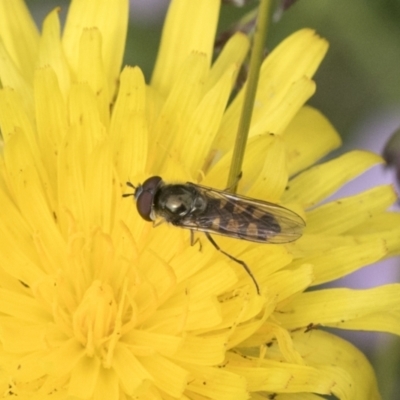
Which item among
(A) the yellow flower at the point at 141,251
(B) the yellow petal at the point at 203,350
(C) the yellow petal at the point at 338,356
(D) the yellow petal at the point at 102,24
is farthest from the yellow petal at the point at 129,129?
(C) the yellow petal at the point at 338,356

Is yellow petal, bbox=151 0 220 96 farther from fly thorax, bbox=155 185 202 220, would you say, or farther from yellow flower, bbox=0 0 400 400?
fly thorax, bbox=155 185 202 220

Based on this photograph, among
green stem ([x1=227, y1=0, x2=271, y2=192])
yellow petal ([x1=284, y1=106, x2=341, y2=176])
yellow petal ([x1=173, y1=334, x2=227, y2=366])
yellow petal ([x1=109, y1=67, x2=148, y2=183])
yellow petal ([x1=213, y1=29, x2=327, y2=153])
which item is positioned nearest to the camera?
green stem ([x1=227, y1=0, x2=271, y2=192])

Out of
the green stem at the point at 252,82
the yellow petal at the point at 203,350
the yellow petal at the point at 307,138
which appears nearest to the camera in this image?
the green stem at the point at 252,82

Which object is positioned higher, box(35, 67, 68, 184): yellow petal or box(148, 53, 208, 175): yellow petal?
box(148, 53, 208, 175): yellow petal

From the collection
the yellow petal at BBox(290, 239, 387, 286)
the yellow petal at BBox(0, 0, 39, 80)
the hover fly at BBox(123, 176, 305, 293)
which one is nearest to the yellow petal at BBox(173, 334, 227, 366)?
the hover fly at BBox(123, 176, 305, 293)

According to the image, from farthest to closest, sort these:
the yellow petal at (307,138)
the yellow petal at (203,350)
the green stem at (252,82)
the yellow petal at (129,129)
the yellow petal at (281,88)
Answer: the yellow petal at (307,138) < the yellow petal at (281,88) < the yellow petal at (129,129) < the yellow petal at (203,350) < the green stem at (252,82)

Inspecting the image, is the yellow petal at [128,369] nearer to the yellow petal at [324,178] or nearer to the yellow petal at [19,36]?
the yellow petal at [324,178]

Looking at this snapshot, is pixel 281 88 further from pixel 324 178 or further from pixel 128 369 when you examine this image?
pixel 128 369
